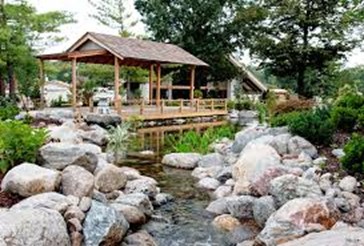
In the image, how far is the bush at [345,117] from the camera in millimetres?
11242

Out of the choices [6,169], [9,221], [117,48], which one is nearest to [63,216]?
[9,221]

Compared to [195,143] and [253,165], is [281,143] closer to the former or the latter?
[253,165]

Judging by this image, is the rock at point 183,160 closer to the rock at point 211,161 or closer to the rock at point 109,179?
the rock at point 211,161

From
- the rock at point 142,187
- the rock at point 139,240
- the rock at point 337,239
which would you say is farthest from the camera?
the rock at point 142,187

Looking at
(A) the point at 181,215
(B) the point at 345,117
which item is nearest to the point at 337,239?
(A) the point at 181,215

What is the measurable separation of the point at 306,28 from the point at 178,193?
23827 mm

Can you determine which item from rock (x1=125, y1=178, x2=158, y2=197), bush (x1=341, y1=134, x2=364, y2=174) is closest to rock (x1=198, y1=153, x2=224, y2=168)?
rock (x1=125, y1=178, x2=158, y2=197)

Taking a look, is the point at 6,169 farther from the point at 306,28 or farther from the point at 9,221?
the point at 306,28

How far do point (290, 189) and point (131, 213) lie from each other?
95.1 inches

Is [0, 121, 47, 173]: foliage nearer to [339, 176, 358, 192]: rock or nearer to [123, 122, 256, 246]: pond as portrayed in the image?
[123, 122, 256, 246]: pond

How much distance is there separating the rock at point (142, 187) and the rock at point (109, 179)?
0.15m

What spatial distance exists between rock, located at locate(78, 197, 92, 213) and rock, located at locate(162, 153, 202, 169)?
5.42 metres

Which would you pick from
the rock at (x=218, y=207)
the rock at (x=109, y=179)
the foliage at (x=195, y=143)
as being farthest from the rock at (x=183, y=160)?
the rock at (x=218, y=207)

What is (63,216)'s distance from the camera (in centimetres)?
607
